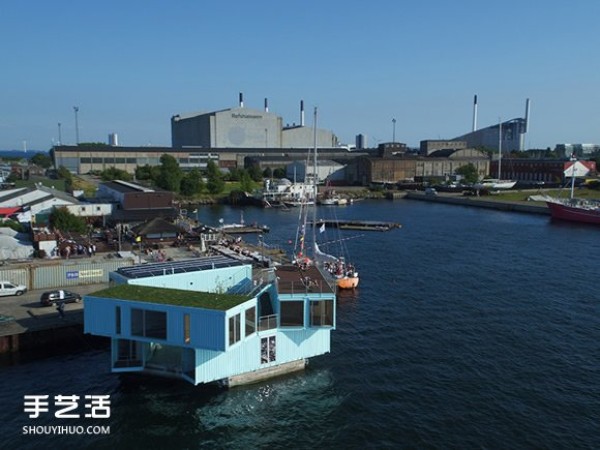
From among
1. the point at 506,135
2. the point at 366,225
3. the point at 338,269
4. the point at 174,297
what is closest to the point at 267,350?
the point at 174,297

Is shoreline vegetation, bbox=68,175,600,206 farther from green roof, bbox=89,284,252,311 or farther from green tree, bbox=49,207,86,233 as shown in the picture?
green roof, bbox=89,284,252,311

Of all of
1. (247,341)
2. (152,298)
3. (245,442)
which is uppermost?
(152,298)

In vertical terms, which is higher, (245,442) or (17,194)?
(17,194)

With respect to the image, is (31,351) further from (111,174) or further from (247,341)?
(111,174)

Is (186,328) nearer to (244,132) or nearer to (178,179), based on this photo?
(178,179)

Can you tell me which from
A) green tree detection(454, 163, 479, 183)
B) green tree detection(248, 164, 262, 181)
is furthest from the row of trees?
green tree detection(454, 163, 479, 183)

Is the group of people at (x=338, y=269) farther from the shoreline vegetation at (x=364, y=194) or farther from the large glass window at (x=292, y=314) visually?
the shoreline vegetation at (x=364, y=194)

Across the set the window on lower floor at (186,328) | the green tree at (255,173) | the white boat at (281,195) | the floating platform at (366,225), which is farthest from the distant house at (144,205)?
the green tree at (255,173)

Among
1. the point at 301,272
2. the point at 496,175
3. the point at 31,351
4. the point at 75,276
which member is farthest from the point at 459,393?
the point at 496,175

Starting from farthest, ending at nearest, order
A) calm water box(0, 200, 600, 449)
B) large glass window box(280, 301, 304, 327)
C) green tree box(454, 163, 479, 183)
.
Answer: green tree box(454, 163, 479, 183)
large glass window box(280, 301, 304, 327)
calm water box(0, 200, 600, 449)
